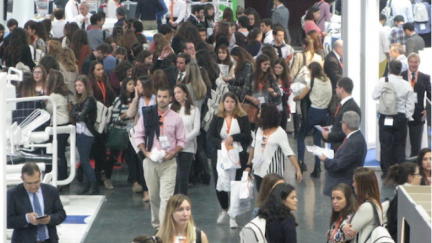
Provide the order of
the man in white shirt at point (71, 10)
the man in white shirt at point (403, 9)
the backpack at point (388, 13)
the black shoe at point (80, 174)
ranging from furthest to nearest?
the man in white shirt at point (71, 10) < the man in white shirt at point (403, 9) < the backpack at point (388, 13) < the black shoe at point (80, 174)

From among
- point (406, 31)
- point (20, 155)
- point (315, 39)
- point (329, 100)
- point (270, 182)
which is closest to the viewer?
point (270, 182)

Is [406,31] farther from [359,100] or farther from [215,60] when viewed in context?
[215,60]

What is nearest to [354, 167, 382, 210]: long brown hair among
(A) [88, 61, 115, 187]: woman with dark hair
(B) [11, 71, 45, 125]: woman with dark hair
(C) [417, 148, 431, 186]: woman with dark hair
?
(C) [417, 148, 431, 186]: woman with dark hair

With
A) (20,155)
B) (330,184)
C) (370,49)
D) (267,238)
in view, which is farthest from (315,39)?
(267,238)

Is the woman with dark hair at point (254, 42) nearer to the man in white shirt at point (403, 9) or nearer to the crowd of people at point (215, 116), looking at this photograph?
the crowd of people at point (215, 116)

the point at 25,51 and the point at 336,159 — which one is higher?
the point at 25,51

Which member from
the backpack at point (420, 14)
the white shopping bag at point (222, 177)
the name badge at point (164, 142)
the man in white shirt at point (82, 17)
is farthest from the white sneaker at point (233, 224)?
the backpack at point (420, 14)

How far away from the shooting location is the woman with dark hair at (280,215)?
5.73 m

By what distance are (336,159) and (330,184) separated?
0.88ft

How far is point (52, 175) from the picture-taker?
8.12 metres

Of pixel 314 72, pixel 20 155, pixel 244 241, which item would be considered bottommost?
pixel 244 241

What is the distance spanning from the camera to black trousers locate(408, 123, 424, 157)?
1066cm

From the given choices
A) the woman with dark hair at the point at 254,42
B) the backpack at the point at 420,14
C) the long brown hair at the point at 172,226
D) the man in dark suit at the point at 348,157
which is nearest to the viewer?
the long brown hair at the point at 172,226

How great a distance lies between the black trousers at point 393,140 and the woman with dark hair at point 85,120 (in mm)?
3530
